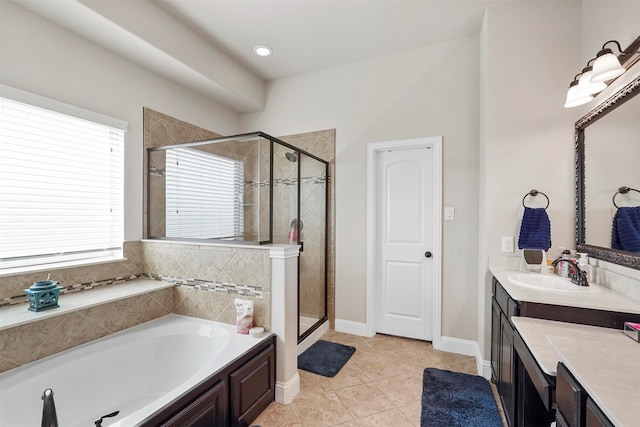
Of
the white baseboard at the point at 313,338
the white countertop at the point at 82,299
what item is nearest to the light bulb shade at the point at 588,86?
the white baseboard at the point at 313,338

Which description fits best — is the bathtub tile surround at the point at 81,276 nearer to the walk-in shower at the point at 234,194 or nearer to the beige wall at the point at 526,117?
the walk-in shower at the point at 234,194

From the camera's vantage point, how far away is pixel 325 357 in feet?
8.58

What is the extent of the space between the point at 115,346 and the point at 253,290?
97cm

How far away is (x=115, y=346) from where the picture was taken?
1.90m

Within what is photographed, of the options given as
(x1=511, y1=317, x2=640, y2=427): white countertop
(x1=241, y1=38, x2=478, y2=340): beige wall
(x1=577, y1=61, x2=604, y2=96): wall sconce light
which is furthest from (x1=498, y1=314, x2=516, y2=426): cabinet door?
(x1=577, y1=61, x2=604, y2=96): wall sconce light

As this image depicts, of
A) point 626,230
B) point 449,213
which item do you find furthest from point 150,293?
point 626,230

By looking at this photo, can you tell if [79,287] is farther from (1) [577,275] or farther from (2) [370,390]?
(1) [577,275]

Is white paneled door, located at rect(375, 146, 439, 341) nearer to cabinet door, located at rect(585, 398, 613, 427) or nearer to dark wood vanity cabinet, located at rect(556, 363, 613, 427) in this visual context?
dark wood vanity cabinet, located at rect(556, 363, 613, 427)

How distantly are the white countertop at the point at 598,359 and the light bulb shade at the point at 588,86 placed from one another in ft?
4.52

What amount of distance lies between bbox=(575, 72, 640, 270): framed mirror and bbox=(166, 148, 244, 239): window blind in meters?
2.57

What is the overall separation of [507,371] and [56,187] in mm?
3240

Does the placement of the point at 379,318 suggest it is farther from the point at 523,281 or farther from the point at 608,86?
the point at 608,86

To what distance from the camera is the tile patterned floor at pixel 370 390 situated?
184 cm

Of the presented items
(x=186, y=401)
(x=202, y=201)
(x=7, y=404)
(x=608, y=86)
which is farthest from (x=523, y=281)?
(x=7, y=404)
